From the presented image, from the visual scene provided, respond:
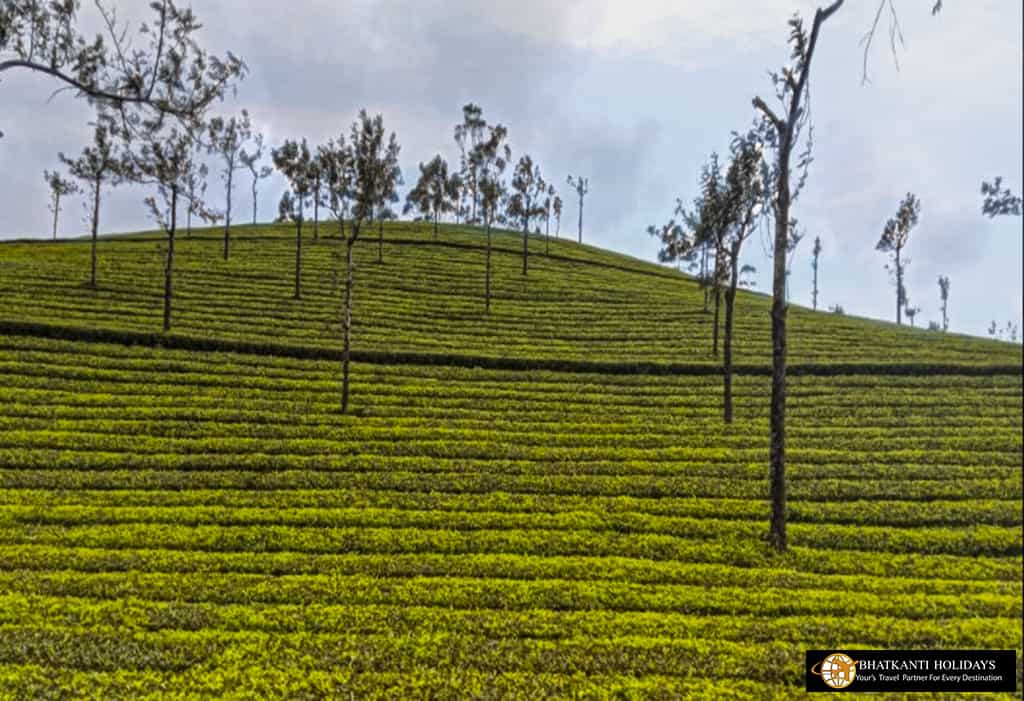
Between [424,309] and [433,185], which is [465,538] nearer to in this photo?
[424,309]

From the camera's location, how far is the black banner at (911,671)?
8.30 meters

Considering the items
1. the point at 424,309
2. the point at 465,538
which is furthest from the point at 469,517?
the point at 424,309

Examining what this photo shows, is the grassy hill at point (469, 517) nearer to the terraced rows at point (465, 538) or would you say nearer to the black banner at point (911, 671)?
the terraced rows at point (465, 538)

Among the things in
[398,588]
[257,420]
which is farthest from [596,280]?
[398,588]

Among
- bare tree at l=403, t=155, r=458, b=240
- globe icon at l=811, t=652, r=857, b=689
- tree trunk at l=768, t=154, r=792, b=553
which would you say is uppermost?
bare tree at l=403, t=155, r=458, b=240

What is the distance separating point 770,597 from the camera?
1112 centimetres

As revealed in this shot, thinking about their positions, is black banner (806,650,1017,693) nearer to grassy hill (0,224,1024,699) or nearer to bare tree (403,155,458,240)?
grassy hill (0,224,1024,699)

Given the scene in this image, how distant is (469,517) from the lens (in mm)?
14891

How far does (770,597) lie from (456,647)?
5960 mm

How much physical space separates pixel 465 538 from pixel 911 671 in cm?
859

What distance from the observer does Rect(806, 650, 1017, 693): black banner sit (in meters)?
8.30

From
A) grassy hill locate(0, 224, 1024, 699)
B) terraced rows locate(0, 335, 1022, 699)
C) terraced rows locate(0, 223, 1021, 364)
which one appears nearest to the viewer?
terraced rows locate(0, 335, 1022, 699)

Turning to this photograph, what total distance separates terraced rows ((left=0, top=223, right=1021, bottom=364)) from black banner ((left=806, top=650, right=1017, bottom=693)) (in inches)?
923

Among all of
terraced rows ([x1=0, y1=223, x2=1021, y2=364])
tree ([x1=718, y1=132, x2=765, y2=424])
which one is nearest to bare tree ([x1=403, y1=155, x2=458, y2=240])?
terraced rows ([x1=0, y1=223, x2=1021, y2=364])
